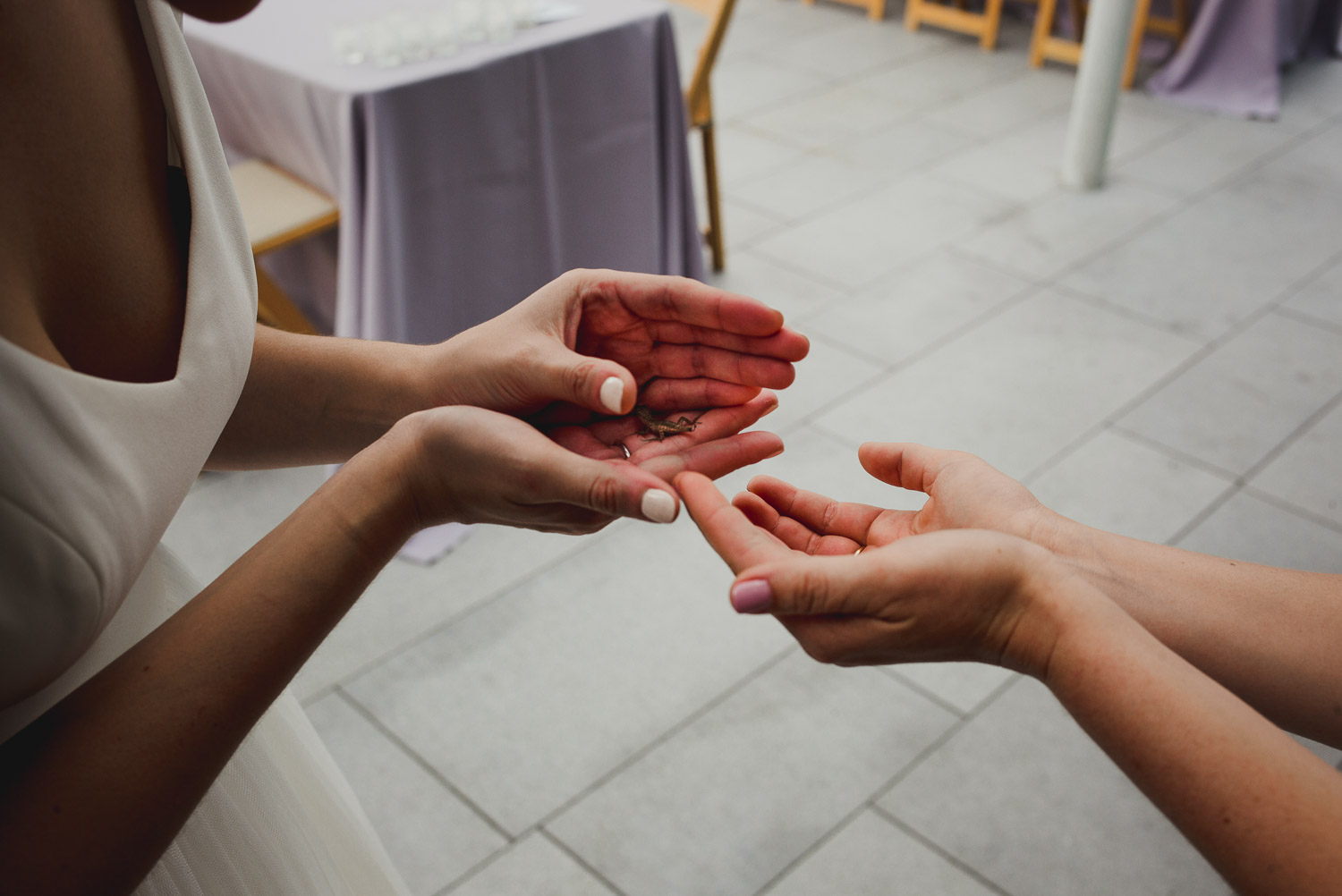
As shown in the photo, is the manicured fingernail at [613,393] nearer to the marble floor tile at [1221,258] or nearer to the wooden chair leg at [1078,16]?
the marble floor tile at [1221,258]

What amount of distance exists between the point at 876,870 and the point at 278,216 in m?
1.83

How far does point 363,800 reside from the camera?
5.68ft

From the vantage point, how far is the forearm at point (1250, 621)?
2.99ft

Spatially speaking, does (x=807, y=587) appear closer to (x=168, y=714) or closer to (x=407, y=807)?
(x=168, y=714)

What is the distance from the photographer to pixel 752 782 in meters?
1.74

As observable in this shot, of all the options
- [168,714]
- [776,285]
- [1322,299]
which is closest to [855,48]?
[776,285]

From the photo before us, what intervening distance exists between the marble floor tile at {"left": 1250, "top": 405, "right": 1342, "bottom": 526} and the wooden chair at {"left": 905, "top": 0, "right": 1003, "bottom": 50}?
318 centimetres

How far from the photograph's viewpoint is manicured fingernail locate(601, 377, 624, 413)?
3.10 feet

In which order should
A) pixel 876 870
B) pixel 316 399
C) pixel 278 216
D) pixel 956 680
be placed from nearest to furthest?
pixel 316 399 → pixel 876 870 → pixel 956 680 → pixel 278 216

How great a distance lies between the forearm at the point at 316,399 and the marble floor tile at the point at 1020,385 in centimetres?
166

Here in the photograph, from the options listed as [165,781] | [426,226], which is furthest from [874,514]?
[426,226]

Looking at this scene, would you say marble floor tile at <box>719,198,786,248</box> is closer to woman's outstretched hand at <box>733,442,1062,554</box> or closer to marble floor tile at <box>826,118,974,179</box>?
marble floor tile at <box>826,118,974,179</box>

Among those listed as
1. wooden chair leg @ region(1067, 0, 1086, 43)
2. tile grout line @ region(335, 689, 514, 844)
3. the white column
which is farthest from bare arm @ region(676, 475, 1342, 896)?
wooden chair leg @ region(1067, 0, 1086, 43)

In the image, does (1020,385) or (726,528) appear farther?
(1020,385)
